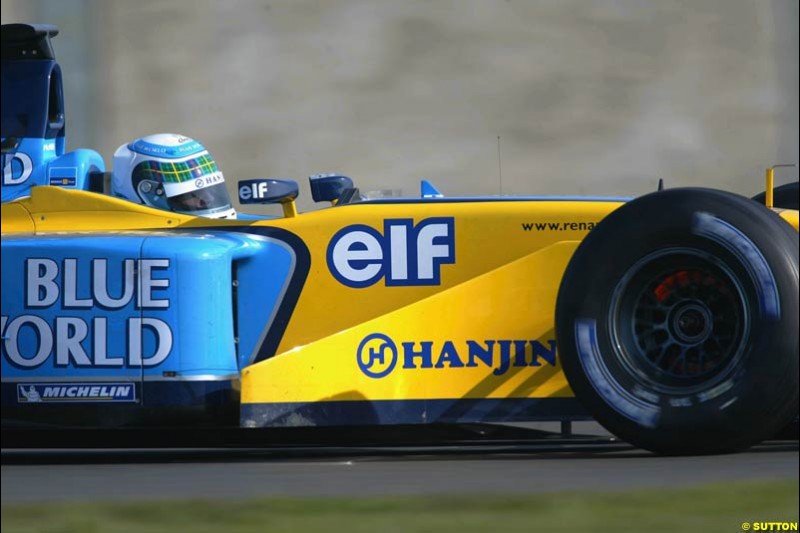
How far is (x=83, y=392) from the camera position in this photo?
5164 millimetres

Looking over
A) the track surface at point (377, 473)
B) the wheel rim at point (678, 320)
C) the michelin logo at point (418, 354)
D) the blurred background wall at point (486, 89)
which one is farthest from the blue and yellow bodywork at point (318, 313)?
the blurred background wall at point (486, 89)

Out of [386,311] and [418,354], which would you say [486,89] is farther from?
[418,354]

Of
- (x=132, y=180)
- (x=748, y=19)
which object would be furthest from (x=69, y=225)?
(x=748, y=19)

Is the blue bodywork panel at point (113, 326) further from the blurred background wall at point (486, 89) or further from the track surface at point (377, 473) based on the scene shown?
the blurred background wall at point (486, 89)

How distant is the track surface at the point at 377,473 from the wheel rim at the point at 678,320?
0.89ft

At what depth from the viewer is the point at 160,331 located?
203 inches

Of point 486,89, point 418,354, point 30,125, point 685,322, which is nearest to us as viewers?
point 685,322

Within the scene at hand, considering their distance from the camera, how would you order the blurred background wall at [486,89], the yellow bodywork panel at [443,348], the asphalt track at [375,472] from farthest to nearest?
1. the blurred background wall at [486,89]
2. the yellow bodywork panel at [443,348]
3. the asphalt track at [375,472]

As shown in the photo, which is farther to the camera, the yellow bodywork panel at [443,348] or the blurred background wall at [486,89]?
the blurred background wall at [486,89]

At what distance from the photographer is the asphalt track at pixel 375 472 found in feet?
13.1

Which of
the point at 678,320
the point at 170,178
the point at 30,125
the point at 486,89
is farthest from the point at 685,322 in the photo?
the point at 486,89

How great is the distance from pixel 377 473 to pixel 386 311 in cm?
87

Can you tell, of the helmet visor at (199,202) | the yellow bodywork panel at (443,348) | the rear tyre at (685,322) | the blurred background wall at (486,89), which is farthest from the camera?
the blurred background wall at (486,89)

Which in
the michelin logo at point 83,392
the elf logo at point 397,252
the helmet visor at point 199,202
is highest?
the helmet visor at point 199,202
